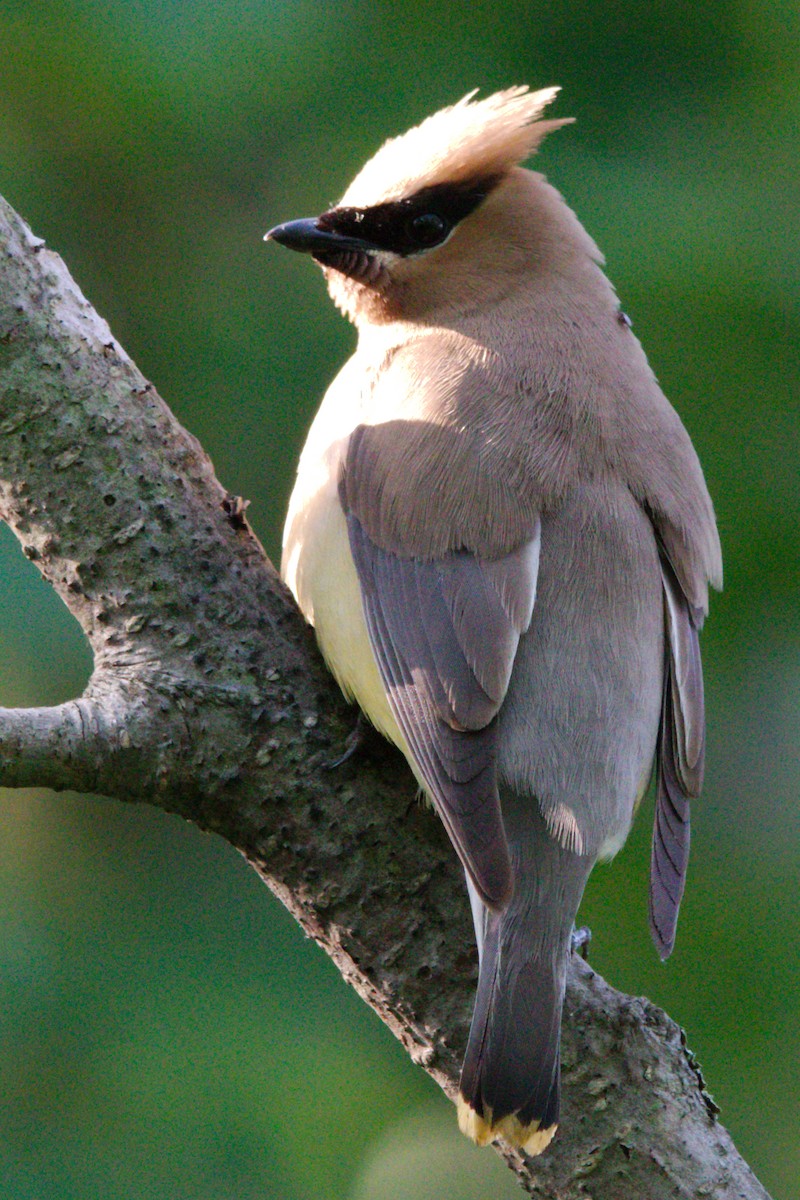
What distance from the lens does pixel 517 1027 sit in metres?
2.05

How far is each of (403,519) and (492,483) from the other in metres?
0.16

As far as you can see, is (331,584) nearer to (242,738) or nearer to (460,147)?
(242,738)

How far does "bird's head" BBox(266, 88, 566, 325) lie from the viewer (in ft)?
9.55

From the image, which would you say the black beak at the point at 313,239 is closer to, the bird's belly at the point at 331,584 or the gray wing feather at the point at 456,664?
the bird's belly at the point at 331,584

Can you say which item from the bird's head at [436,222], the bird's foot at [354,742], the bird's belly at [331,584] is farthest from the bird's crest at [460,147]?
the bird's foot at [354,742]

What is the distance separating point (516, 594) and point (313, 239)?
1.03 meters

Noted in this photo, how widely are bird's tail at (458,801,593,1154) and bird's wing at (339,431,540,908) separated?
0.10 m

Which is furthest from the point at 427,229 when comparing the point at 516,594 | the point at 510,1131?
the point at 510,1131

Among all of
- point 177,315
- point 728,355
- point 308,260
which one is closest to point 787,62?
point 728,355

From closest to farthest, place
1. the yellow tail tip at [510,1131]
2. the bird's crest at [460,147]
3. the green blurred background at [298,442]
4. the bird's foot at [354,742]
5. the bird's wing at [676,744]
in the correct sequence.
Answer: the yellow tail tip at [510,1131] < the bird's foot at [354,742] < the bird's wing at [676,744] < the bird's crest at [460,147] < the green blurred background at [298,442]

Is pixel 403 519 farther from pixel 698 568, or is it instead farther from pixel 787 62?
pixel 787 62

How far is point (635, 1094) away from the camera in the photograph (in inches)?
85.0

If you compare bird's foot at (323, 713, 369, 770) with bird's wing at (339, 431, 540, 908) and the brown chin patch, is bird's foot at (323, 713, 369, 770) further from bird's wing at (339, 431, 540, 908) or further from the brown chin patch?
the brown chin patch

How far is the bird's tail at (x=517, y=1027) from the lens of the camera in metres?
2.04
